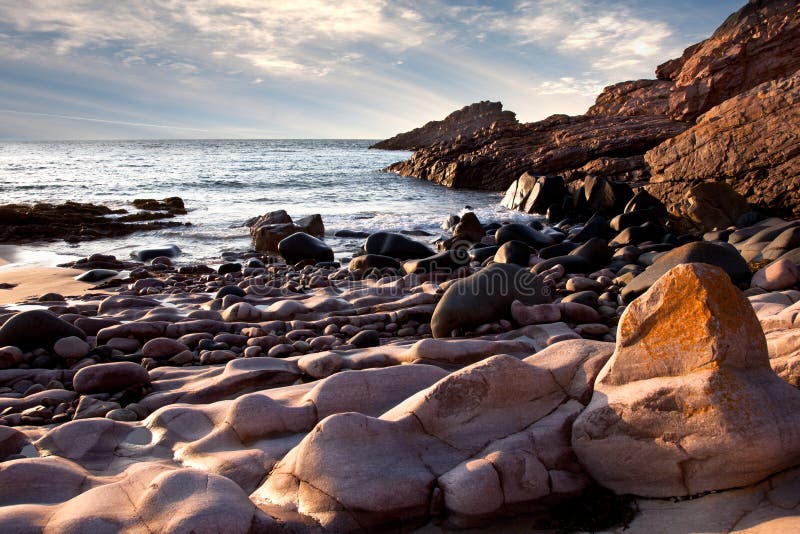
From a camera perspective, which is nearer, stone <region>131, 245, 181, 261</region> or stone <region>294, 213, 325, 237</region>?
stone <region>131, 245, 181, 261</region>

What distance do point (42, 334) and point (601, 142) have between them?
22.6 meters

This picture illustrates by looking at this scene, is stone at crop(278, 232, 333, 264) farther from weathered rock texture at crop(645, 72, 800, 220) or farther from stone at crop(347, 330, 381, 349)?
weathered rock texture at crop(645, 72, 800, 220)

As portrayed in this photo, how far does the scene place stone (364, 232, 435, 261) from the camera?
9.51m

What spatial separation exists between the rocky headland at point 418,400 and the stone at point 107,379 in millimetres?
15

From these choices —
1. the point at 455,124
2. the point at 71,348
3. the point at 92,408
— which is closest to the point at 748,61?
the point at 71,348

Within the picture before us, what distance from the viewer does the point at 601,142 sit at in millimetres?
23297

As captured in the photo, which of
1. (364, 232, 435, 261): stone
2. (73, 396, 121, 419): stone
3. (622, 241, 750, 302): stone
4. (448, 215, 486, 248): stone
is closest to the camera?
(73, 396, 121, 419): stone

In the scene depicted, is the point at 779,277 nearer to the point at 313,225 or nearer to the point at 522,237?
the point at 522,237

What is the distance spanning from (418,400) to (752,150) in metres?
9.45

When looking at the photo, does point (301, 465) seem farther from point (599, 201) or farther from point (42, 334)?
point (599, 201)

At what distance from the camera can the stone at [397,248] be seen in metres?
9.51

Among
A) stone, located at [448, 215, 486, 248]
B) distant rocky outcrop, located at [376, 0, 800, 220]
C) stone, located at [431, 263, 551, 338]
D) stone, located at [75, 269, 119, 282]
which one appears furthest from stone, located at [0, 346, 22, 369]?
distant rocky outcrop, located at [376, 0, 800, 220]

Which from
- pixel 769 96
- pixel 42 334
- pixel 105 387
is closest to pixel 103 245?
pixel 42 334

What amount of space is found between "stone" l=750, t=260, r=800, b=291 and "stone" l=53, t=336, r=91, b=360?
20.6 feet
